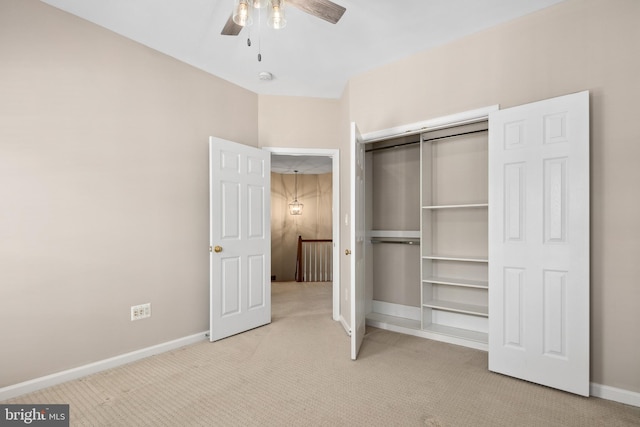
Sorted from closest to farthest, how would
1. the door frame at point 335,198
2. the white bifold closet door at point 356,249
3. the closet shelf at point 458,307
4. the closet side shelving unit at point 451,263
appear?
the white bifold closet door at point 356,249
the closet shelf at point 458,307
the closet side shelving unit at point 451,263
the door frame at point 335,198

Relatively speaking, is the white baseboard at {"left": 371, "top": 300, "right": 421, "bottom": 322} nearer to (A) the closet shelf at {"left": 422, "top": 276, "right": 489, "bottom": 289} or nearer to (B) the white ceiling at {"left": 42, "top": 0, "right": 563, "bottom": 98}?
(A) the closet shelf at {"left": 422, "top": 276, "right": 489, "bottom": 289}

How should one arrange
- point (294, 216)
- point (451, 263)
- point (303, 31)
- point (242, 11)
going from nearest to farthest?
point (242, 11), point (303, 31), point (451, 263), point (294, 216)

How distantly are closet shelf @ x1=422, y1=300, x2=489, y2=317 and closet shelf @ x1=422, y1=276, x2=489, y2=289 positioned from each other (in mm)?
220

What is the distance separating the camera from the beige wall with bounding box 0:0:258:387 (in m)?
2.35

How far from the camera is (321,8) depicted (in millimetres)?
2100

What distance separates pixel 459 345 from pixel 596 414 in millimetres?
1223

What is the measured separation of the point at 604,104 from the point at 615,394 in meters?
2.01

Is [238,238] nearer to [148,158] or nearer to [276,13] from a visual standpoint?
[148,158]

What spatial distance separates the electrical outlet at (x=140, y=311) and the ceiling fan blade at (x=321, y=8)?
278 cm

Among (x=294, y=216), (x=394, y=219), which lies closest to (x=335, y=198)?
(x=394, y=219)

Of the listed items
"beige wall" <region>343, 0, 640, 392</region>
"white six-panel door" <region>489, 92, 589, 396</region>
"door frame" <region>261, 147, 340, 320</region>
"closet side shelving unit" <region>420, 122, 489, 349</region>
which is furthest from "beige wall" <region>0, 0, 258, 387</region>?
"beige wall" <region>343, 0, 640, 392</region>

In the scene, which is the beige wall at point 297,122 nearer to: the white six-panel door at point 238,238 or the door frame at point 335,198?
the door frame at point 335,198

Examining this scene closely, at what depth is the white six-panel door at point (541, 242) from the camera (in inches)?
91.4

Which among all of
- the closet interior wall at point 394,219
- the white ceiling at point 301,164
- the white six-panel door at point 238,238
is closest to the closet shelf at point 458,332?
the closet interior wall at point 394,219
